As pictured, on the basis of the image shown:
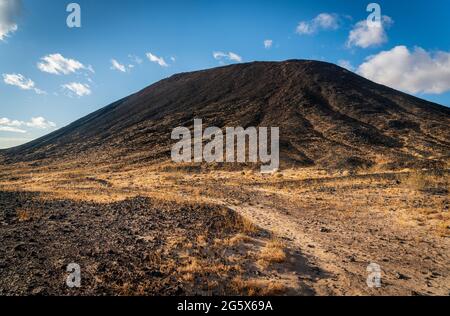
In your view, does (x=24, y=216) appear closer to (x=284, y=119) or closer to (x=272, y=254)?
(x=272, y=254)

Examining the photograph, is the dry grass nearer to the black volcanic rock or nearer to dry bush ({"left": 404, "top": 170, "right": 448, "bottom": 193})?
dry bush ({"left": 404, "top": 170, "right": 448, "bottom": 193})

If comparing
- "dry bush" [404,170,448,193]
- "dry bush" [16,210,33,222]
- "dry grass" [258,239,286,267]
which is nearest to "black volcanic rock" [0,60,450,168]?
"dry bush" [404,170,448,193]

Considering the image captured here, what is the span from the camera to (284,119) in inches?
2530

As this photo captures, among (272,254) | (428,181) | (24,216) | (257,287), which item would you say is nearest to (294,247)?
(272,254)

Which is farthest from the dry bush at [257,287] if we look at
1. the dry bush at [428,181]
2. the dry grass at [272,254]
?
the dry bush at [428,181]

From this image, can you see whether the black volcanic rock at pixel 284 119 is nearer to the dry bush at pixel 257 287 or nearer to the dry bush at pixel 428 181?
the dry bush at pixel 428 181

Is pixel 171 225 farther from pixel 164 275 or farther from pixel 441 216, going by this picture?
pixel 441 216

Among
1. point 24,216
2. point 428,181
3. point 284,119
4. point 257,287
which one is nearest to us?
point 257,287

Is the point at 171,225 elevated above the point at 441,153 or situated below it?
below

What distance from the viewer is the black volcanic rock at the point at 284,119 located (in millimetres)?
48156

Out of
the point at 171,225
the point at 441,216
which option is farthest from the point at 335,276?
the point at 441,216

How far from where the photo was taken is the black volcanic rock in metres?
48.2
